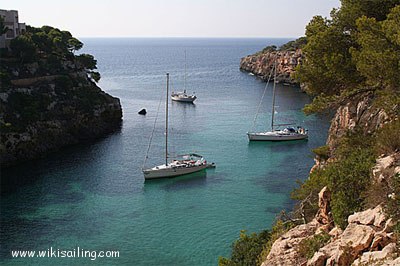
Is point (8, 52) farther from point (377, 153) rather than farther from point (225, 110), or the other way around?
point (377, 153)

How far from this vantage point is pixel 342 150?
1877 cm

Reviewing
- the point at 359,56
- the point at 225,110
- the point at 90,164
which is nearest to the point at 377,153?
the point at 359,56

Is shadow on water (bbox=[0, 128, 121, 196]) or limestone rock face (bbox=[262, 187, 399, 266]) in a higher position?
limestone rock face (bbox=[262, 187, 399, 266])

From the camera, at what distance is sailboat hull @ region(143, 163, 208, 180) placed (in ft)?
126

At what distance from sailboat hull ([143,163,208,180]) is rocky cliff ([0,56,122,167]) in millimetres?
14034

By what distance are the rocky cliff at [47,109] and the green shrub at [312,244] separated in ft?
118

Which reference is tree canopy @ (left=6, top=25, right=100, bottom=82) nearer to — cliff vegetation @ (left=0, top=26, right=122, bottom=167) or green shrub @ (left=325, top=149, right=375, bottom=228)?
cliff vegetation @ (left=0, top=26, right=122, bottom=167)

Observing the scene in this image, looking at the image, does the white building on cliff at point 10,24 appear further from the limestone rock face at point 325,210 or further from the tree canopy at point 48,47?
the limestone rock face at point 325,210

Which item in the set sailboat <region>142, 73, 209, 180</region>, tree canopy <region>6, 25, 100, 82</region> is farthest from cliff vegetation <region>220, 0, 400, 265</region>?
tree canopy <region>6, 25, 100, 82</region>

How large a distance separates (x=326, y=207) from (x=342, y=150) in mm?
4546

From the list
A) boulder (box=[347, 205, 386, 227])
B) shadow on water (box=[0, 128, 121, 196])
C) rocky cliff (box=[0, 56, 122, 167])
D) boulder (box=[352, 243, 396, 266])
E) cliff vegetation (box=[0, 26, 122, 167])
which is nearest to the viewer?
boulder (box=[352, 243, 396, 266])

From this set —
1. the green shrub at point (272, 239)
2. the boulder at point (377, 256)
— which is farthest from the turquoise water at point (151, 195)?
the boulder at point (377, 256)

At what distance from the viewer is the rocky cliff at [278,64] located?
99938 mm

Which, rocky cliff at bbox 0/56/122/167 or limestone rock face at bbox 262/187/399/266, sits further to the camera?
rocky cliff at bbox 0/56/122/167
